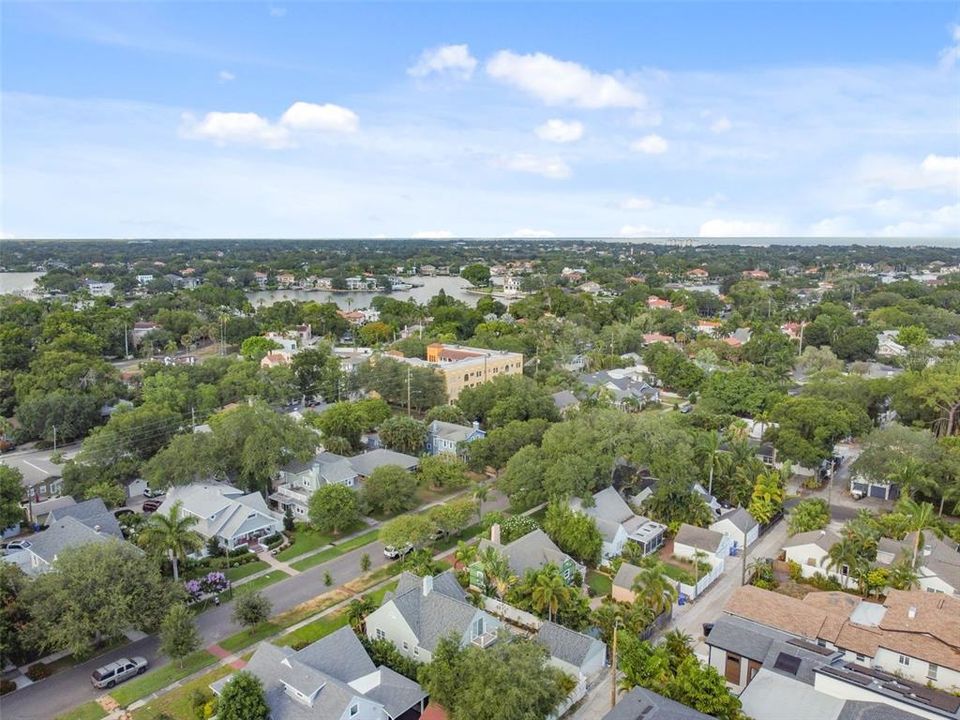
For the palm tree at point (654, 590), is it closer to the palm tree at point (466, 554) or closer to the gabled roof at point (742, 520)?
the palm tree at point (466, 554)

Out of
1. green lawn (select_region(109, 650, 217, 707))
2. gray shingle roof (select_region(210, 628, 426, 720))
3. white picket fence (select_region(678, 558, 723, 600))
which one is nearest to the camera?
gray shingle roof (select_region(210, 628, 426, 720))

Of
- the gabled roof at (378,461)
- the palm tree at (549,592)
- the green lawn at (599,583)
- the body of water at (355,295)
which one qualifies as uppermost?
the body of water at (355,295)

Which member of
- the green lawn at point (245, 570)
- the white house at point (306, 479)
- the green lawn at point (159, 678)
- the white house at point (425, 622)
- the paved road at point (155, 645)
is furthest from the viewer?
the white house at point (306, 479)

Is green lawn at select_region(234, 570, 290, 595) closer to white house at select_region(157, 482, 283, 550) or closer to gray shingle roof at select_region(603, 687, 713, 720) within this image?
white house at select_region(157, 482, 283, 550)

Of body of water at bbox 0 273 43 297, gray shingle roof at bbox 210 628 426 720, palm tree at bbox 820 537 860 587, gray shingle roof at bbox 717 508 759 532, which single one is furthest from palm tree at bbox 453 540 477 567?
body of water at bbox 0 273 43 297

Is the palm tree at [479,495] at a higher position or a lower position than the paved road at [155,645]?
higher

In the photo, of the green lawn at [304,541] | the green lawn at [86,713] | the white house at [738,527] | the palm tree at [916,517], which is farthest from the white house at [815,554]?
the green lawn at [86,713]

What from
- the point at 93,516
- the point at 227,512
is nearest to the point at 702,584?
the point at 227,512

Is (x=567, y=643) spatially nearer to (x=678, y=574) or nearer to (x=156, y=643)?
(x=678, y=574)
